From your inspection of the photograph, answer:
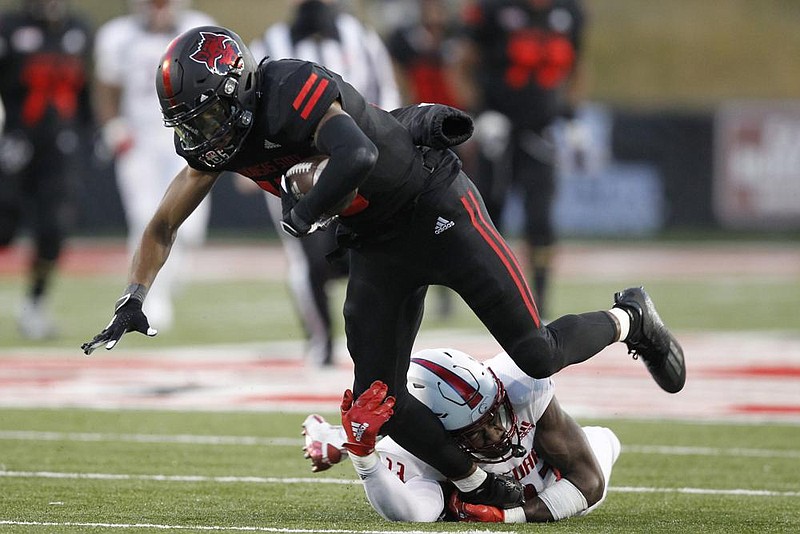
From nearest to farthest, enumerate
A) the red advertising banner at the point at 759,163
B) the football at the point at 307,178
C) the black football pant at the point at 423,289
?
the football at the point at 307,178, the black football pant at the point at 423,289, the red advertising banner at the point at 759,163

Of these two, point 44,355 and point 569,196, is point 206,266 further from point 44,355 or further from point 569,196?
point 44,355

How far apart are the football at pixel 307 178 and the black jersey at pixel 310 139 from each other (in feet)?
0.20

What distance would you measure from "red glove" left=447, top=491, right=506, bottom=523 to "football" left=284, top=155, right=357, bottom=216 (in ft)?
3.28

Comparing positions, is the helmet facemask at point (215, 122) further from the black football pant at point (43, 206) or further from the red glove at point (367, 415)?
the black football pant at point (43, 206)

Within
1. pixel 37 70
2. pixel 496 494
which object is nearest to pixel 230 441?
pixel 496 494

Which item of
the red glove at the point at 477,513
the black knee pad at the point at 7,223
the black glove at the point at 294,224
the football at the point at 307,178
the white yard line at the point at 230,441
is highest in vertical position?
the football at the point at 307,178

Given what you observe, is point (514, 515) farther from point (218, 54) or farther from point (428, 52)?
point (428, 52)

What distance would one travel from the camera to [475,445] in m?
4.61

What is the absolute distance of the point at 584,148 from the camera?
1005 cm

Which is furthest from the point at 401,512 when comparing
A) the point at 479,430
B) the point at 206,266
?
the point at 206,266

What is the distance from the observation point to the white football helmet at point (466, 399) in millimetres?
4527

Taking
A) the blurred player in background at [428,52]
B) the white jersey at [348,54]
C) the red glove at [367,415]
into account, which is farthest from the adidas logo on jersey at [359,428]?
the blurred player in background at [428,52]

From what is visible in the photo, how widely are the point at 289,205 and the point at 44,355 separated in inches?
197

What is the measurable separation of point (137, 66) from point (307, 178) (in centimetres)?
589
